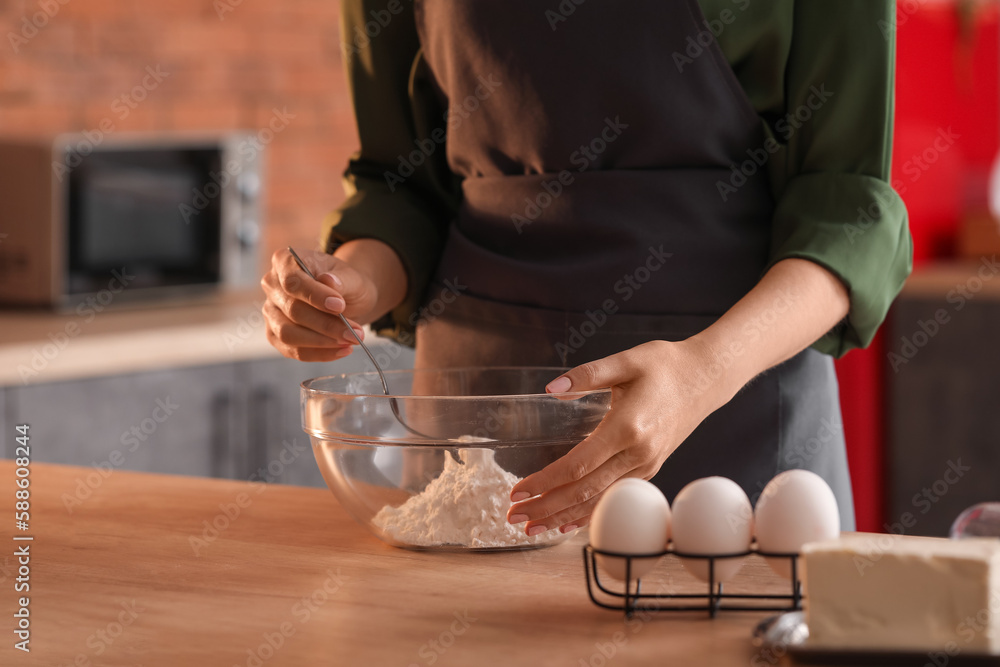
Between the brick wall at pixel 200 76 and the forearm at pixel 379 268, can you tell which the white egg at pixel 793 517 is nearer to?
the forearm at pixel 379 268

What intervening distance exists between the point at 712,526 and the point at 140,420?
5.32 ft

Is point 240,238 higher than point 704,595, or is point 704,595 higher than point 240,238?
point 240,238

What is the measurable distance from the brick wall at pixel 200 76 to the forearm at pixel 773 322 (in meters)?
1.96

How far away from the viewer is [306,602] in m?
0.66

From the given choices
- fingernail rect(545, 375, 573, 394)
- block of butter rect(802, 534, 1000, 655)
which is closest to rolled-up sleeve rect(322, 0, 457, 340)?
fingernail rect(545, 375, 573, 394)

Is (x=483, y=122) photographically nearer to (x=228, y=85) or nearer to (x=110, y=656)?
(x=110, y=656)

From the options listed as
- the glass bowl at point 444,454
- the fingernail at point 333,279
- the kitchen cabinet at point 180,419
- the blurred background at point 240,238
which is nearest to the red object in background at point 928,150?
the blurred background at point 240,238

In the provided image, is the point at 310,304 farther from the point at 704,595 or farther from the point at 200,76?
the point at 200,76

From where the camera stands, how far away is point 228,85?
2.80 m

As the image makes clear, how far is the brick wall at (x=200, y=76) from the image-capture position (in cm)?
242

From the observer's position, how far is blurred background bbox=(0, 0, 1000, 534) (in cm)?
206

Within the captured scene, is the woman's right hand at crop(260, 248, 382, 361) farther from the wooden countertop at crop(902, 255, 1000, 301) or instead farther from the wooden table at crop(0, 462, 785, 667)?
the wooden countertop at crop(902, 255, 1000, 301)

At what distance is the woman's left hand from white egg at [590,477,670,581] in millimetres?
76

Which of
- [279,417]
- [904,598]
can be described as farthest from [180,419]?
[904,598]
